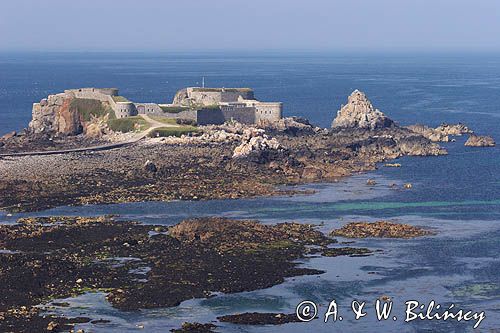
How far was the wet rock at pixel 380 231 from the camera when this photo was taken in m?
72.4

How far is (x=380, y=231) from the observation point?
7312 cm

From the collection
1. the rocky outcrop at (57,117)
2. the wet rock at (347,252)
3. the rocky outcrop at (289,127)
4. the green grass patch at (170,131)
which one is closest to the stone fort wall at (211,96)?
the rocky outcrop at (289,127)

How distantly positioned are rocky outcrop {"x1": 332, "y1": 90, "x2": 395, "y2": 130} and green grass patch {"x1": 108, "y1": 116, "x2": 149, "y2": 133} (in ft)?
75.8

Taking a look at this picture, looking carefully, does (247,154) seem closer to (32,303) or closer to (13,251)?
(13,251)

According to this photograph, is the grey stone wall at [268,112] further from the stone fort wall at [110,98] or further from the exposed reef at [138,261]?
the exposed reef at [138,261]

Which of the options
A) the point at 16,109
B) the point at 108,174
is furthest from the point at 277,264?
the point at 16,109

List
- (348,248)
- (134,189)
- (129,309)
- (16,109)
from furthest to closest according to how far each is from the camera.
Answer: (16,109), (134,189), (348,248), (129,309)

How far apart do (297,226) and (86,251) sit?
50.6 ft

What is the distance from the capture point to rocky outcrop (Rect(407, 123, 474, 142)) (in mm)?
123544

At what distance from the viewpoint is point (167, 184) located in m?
91.3

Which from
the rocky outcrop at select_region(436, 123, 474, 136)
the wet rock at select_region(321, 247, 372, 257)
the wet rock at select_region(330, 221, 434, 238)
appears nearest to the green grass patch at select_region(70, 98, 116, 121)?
the rocky outcrop at select_region(436, 123, 474, 136)

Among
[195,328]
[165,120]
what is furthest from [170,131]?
[195,328]

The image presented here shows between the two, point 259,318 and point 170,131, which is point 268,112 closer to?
point 170,131

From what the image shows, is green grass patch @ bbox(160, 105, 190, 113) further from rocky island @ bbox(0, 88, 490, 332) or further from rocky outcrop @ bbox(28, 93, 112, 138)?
rocky outcrop @ bbox(28, 93, 112, 138)
